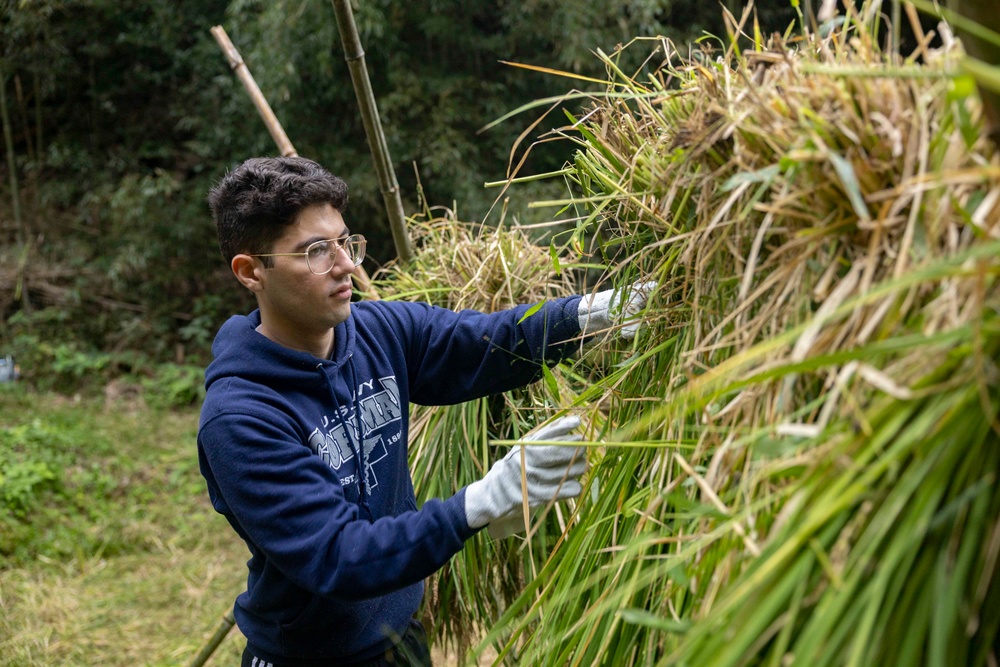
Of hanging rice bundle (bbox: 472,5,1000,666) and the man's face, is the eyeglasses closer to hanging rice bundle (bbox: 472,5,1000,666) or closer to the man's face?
the man's face

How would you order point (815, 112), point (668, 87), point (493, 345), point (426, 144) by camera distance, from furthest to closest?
point (426, 144), point (493, 345), point (668, 87), point (815, 112)

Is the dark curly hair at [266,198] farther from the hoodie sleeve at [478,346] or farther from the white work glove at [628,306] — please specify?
the white work glove at [628,306]

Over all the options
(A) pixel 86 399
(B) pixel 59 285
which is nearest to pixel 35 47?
(B) pixel 59 285

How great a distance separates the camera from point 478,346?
171 cm

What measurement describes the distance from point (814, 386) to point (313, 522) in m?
0.81

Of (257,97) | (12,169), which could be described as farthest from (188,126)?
(257,97)

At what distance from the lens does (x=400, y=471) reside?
1747 mm

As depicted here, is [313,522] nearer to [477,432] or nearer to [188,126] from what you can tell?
[477,432]

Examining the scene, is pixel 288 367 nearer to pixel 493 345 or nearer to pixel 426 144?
pixel 493 345

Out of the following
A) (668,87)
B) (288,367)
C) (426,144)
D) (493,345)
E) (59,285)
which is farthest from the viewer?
(59,285)

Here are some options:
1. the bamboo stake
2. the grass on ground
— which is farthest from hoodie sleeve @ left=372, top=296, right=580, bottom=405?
the grass on ground

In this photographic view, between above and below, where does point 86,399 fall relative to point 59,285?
below

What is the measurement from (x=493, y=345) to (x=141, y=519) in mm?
3573

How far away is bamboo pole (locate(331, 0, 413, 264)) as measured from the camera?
6.66 feet
